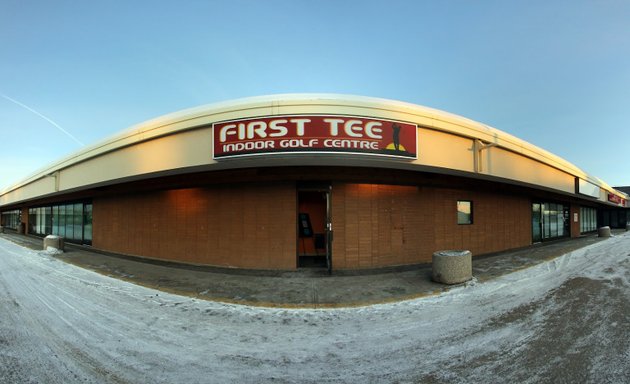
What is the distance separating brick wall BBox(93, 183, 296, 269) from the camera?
10.1 metres

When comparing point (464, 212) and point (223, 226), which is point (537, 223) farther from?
point (223, 226)

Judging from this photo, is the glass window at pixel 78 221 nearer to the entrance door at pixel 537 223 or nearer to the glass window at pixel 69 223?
the glass window at pixel 69 223

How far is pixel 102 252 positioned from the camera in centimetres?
1530

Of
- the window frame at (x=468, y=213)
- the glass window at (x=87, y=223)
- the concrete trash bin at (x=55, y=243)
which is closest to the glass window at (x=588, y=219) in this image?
the window frame at (x=468, y=213)

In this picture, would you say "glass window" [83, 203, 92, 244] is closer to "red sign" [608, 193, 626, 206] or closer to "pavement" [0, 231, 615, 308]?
"pavement" [0, 231, 615, 308]

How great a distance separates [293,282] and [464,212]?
8554 millimetres

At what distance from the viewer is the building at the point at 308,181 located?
8.02m

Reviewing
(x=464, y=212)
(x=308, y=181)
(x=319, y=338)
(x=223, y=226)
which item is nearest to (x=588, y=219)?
(x=464, y=212)

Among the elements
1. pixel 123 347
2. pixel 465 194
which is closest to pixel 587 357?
pixel 123 347

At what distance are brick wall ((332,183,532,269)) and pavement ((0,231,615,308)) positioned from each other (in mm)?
633

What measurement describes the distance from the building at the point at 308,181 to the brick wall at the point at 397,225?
0.04 metres

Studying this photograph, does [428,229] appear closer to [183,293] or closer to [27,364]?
[183,293]

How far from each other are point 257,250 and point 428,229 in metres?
6.50

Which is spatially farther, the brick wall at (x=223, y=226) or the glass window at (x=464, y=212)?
the glass window at (x=464, y=212)
